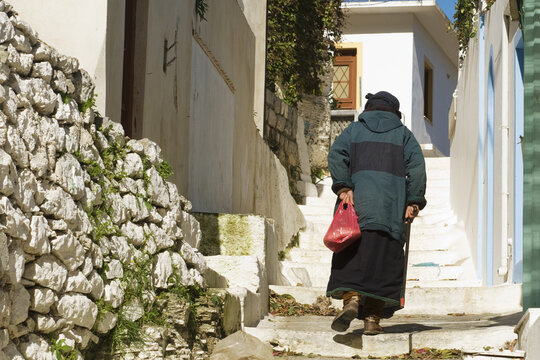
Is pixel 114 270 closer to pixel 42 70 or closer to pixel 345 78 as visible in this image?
pixel 42 70

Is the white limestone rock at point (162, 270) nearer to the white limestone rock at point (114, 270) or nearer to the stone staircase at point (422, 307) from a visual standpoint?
the white limestone rock at point (114, 270)

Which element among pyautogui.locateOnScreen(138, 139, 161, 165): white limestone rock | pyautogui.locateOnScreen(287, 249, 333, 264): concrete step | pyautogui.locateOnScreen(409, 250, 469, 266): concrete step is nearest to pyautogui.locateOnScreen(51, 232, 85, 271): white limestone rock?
pyautogui.locateOnScreen(138, 139, 161, 165): white limestone rock

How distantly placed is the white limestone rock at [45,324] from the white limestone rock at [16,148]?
0.71 meters

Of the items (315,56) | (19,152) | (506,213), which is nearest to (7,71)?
(19,152)

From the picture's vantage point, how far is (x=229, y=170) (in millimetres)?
11461

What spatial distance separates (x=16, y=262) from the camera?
14.2 feet

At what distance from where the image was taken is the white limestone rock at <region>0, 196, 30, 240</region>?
13.9 feet

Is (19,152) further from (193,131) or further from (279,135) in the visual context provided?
(279,135)

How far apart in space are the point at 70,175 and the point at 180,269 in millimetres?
1343

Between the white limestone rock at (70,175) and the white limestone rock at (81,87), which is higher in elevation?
the white limestone rock at (81,87)

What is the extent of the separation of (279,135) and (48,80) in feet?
34.5

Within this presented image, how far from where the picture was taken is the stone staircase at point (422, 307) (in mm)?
6504

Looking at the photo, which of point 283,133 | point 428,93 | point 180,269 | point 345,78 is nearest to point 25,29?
point 180,269

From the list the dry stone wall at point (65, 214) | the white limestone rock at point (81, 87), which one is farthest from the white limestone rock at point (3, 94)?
the white limestone rock at point (81, 87)
